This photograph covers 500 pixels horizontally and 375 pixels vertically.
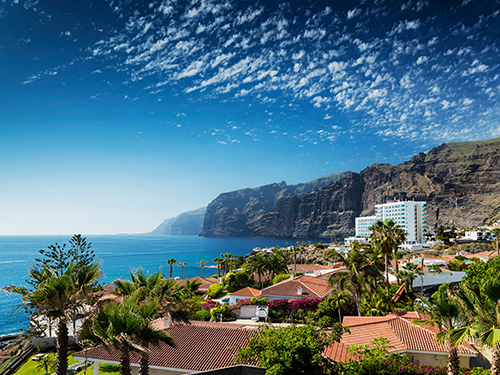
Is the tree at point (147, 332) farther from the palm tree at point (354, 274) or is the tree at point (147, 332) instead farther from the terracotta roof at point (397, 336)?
the palm tree at point (354, 274)

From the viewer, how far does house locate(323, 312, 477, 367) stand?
16078 millimetres

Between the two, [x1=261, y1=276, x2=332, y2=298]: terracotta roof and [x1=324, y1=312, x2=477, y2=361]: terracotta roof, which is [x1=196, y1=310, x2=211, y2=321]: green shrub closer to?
[x1=261, y1=276, x2=332, y2=298]: terracotta roof

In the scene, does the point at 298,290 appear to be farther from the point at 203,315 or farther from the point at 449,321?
the point at 449,321

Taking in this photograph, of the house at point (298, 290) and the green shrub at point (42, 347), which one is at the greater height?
the house at point (298, 290)

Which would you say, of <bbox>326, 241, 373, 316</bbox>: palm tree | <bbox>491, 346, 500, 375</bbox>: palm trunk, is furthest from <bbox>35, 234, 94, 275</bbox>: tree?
<bbox>326, 241, 373, 316</bbox>: palm tree

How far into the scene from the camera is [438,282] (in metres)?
41.3

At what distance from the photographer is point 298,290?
34812 millimetres

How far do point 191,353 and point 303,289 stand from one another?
71.9 ft

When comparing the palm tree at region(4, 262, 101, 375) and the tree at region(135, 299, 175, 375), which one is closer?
the tree at region(135, 299, 175, 375)

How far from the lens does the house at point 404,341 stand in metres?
16.1

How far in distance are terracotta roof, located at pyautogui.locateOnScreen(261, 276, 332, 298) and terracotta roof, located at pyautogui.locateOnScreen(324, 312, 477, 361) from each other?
13.9 metres

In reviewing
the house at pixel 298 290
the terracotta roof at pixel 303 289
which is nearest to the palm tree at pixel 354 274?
the house at pixel 298 290

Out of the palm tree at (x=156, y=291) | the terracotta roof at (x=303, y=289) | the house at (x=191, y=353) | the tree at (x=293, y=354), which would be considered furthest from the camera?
the terracotta roof at (x=303, y=289)

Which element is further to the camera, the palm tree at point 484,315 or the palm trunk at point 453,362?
the palm trunk at point 453,362
